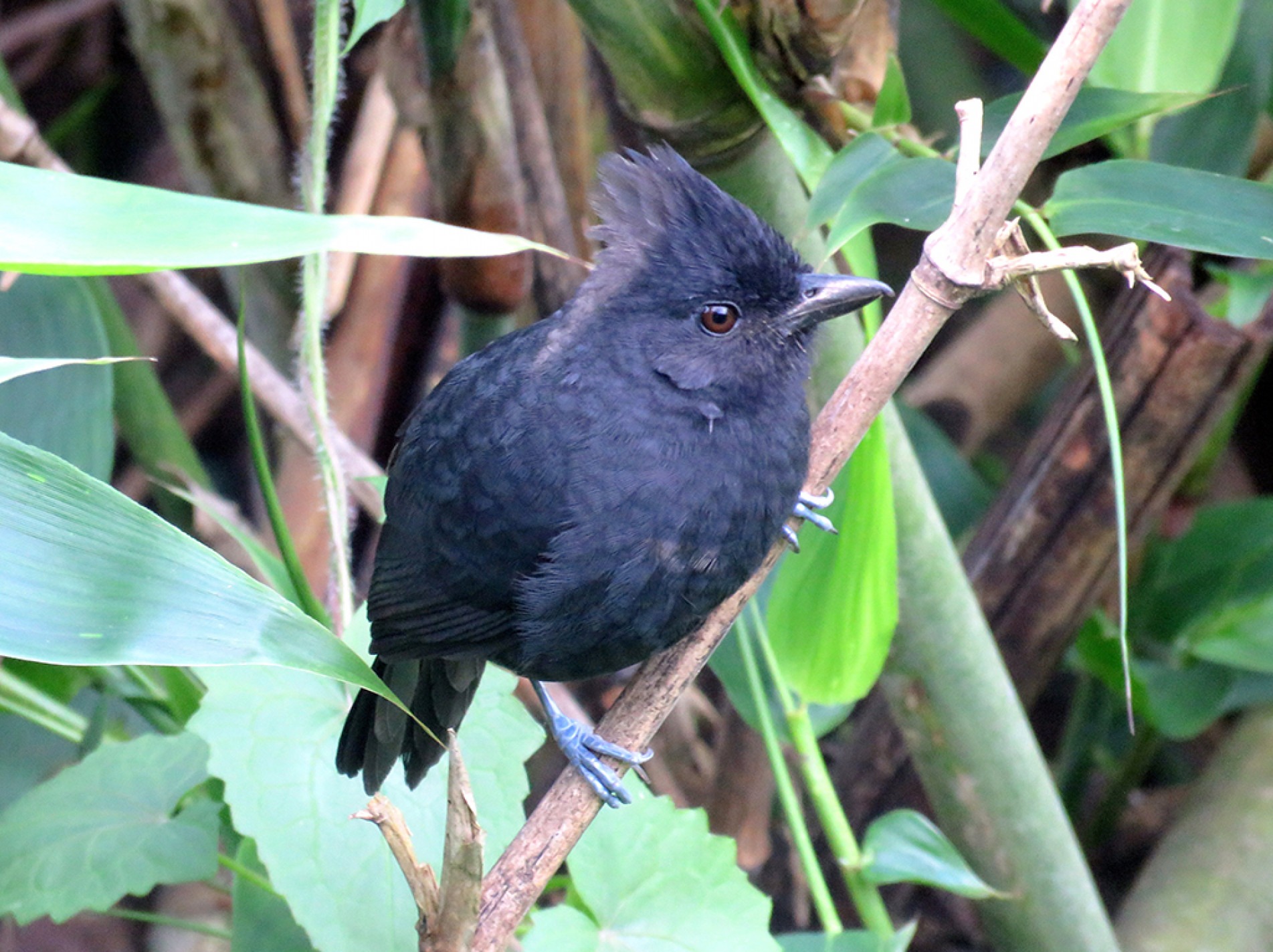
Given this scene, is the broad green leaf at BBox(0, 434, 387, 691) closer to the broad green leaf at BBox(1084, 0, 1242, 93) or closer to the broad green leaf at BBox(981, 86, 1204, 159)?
the broad green leaf at BBox(981, 86, 1204, 159)

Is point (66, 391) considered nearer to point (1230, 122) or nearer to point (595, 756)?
point (595, 756)

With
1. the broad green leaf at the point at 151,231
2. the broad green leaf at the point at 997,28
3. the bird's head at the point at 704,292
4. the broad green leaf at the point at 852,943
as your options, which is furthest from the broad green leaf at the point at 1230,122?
the broad green leaf at the point at 151,231

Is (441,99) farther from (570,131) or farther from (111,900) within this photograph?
(111,900)

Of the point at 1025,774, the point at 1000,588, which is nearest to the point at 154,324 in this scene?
the point at 1000,588

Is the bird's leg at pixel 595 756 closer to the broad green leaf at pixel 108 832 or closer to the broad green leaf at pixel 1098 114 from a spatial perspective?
the broad green leaf at pixel 108 832

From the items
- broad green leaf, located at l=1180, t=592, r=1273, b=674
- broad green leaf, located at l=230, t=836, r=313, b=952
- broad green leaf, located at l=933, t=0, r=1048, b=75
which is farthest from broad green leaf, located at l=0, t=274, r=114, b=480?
broad green leaf, located at l=1180, t=592, r=1273, b=674
